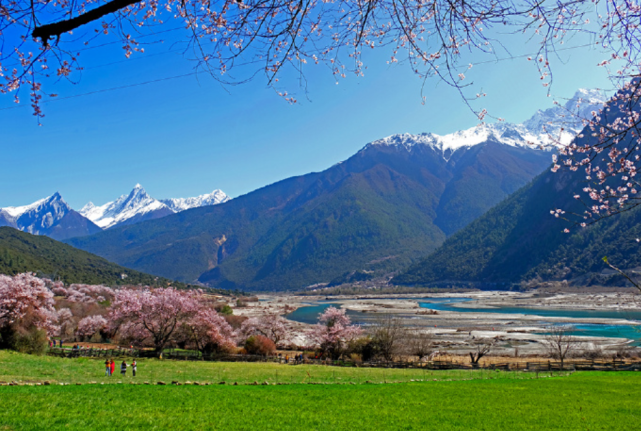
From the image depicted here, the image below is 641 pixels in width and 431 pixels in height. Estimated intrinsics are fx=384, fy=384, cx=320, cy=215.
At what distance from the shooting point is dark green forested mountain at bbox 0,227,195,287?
85.4m

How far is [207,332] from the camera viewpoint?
38.5 m

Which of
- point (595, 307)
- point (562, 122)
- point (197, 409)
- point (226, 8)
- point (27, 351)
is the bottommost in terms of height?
point (595, 307)

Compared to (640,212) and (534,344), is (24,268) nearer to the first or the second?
(534,344)

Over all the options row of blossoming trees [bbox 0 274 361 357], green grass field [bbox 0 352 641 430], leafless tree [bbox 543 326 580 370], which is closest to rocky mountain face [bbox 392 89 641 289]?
leafless tree [bbox 543 326 580 370]

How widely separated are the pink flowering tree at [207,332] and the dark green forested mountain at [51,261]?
5670 cm

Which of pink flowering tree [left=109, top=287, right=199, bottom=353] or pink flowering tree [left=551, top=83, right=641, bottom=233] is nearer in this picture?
pink flowering tree [left=551, top=83, right=641, bottom=233]

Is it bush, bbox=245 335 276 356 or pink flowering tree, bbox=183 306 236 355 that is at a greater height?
pink flowering tree, bbox=183 306 236 355

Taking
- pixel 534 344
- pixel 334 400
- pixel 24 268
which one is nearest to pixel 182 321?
pixel 334 400

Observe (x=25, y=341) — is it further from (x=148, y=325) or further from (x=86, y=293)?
(x=86, y=293)

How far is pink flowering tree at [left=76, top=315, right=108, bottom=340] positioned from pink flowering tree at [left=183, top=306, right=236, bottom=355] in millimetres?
14528

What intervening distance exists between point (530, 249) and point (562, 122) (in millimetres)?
180774

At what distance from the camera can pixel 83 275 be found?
109062 mm

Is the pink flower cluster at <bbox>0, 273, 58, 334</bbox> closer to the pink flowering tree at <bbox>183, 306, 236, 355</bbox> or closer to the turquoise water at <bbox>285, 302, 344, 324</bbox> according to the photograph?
the pink flowering tree at <bbox>183, 306, 236, 355</bbox>

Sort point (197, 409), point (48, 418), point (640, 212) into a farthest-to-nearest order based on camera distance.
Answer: point (640, 212)
point (197, 409)
point (48, 418)
